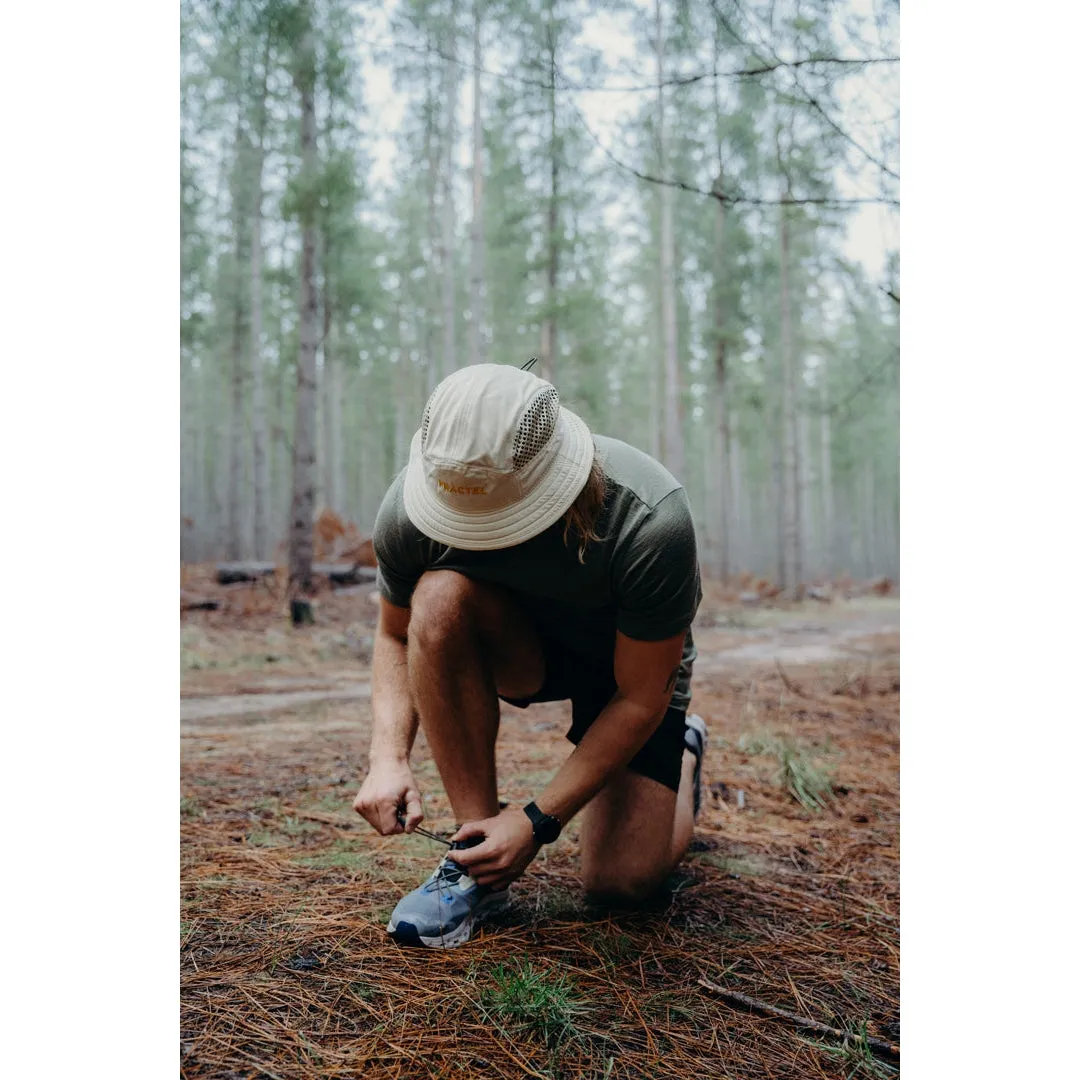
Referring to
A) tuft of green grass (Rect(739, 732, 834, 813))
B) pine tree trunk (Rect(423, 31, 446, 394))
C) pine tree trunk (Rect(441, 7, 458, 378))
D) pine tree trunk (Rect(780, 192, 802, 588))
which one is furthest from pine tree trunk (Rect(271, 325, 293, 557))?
tuft of green grass (Rect(739, 732, 834, 813))

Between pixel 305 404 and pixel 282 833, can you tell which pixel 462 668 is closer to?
pixel 282 833

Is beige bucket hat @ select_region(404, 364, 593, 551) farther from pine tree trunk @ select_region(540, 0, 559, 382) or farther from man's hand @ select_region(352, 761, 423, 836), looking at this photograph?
pine tree trunk @ select_region(540, 0, 559, 382)

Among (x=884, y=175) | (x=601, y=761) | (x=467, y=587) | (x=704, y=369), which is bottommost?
(x=601, y=761)

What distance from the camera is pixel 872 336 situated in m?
10.0

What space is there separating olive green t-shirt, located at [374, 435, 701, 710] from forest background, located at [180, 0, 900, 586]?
72 centimetres

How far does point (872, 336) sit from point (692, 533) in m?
10.2

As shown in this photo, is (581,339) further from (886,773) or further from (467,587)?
(467,587)

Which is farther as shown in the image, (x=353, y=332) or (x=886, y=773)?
(x=353, y=332)

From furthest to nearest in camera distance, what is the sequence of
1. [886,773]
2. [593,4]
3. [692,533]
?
[593,4]
[886,773]
[692,533]

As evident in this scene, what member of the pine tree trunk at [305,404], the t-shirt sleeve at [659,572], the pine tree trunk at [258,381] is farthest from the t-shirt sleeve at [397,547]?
the pine tree trunk at [258,381]

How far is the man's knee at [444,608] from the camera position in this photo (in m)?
1.04

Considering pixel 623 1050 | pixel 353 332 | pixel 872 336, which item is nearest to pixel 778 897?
pixel 623 1050

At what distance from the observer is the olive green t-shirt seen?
37.7 inches
